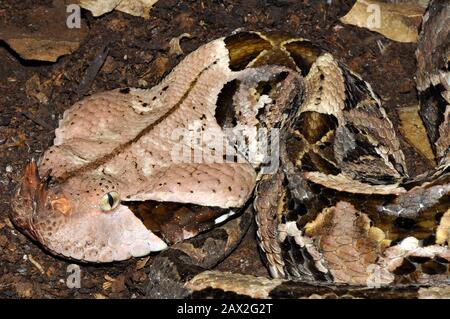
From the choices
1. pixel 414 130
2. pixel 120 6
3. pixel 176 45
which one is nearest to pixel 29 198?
pixel 176 45

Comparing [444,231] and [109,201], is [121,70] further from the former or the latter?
[444,231]

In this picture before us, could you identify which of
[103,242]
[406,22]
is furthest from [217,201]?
[406,22]

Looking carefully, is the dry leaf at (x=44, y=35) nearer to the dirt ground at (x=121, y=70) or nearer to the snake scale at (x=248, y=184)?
the dirt ground at (x=121, y=70)

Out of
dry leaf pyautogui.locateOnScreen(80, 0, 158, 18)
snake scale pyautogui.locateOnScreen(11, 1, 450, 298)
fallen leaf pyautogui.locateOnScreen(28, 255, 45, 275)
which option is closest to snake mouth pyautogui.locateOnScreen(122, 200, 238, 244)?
snake scale pyautogui.locateOnScreen(11, 1, 450, 298)

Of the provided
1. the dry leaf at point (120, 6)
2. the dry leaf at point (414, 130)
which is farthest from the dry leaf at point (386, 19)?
the dry leaf at point (120, 6)
